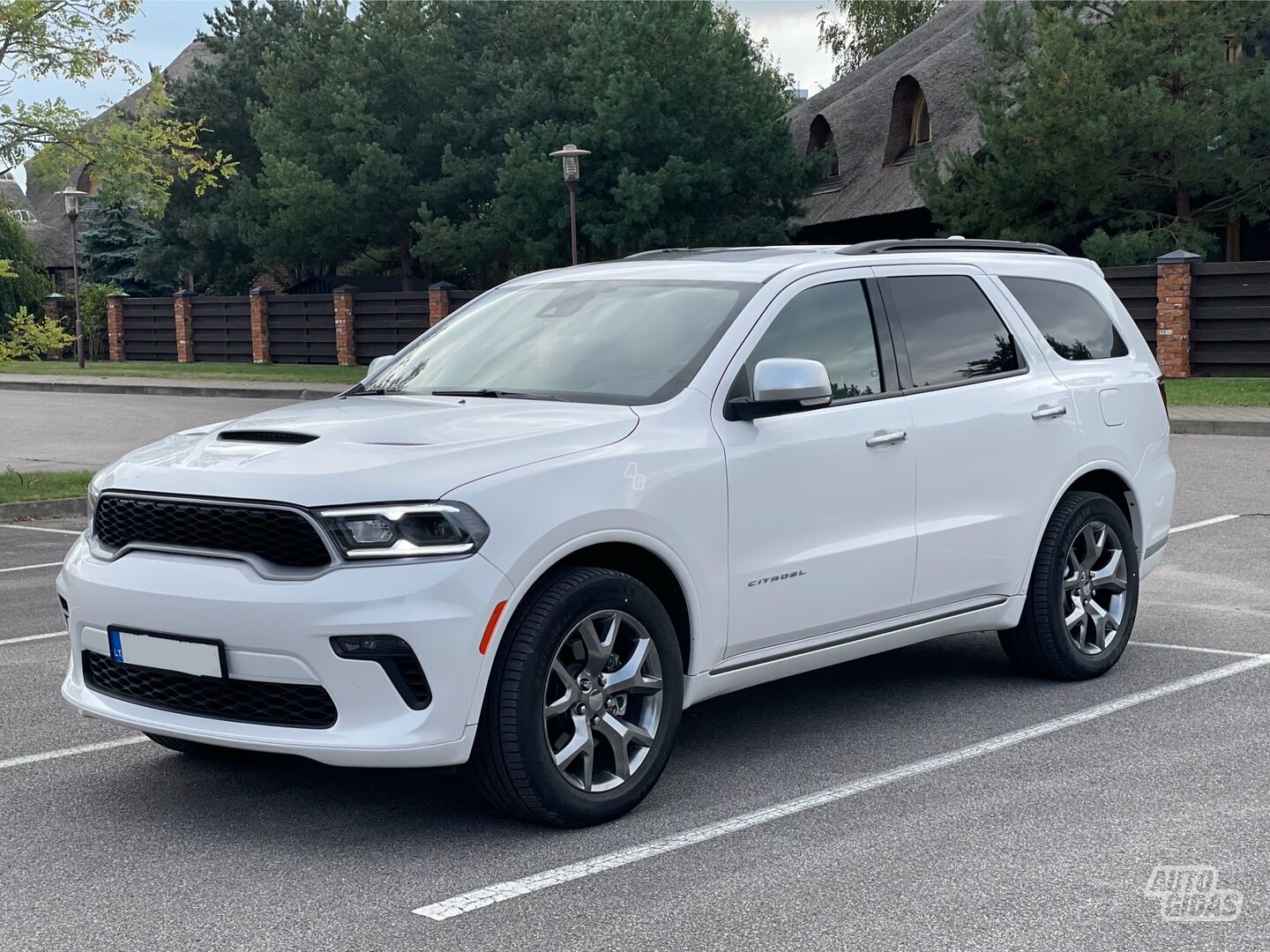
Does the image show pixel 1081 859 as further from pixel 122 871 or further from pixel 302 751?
pixel 122 871

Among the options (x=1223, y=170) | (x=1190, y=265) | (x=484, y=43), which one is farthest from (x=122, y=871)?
(x=484, y=43)

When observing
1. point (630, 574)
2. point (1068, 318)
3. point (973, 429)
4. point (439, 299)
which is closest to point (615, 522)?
point (630, 574)

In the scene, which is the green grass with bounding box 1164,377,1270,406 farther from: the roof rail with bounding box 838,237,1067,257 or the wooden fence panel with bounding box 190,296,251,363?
the wooden fence panel with bounding box 190,296,251,363

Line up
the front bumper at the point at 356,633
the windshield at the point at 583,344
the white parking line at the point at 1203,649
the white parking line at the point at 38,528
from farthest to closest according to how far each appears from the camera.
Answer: the white parking line at the point at 38,528 < the white parking line at the point at 1203,649 < the windshield at the point at 583,344 < the front bumper at the point at 356,633

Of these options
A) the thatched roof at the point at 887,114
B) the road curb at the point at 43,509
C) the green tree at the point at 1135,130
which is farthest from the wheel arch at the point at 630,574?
the thatched roof at the point at 887,114

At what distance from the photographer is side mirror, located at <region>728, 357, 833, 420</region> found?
17.3ft

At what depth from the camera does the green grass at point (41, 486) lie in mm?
14805

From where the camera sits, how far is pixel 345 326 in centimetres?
4044

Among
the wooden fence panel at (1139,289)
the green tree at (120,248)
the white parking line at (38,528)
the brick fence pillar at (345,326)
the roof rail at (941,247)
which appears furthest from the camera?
the green tree at (120,248)

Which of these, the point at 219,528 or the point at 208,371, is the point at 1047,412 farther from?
the point at 208,371

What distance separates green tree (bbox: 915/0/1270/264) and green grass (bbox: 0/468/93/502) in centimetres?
1836

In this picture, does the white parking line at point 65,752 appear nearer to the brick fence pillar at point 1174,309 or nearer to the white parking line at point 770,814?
the white parking line at point 770,814

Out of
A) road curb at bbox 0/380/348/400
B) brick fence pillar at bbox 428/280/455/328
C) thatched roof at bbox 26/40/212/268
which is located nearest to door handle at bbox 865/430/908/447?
road curb at bbox 0/380/348/400

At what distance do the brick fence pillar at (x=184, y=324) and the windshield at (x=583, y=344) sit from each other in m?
41.4
